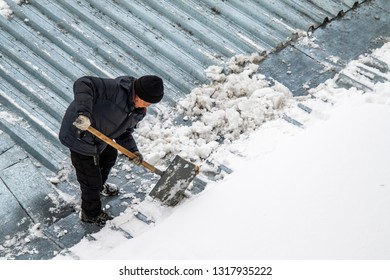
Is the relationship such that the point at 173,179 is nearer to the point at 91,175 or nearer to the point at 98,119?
the point at 91,175

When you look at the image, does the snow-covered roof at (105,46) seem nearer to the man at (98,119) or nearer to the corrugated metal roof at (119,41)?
the corrugated metal roof at (119,41)

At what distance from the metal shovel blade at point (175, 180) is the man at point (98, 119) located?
0.86 ft

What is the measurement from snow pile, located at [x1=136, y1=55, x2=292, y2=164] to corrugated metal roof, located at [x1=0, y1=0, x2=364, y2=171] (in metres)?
0.27

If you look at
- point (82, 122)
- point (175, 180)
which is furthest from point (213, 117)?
point (82, 122)

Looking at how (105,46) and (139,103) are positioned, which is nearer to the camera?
(139,103)

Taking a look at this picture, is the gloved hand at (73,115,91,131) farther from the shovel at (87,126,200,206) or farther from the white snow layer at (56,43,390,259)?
the white snow layer at (56,43,390,259)

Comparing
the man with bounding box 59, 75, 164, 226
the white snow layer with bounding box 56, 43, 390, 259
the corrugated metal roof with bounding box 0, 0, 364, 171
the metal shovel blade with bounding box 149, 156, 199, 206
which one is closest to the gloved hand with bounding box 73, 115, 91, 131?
the man with bounding box 59, 75, 164, 226

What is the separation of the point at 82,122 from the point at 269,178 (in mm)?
1620

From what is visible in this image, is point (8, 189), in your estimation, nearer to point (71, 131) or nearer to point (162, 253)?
point (71, 131)

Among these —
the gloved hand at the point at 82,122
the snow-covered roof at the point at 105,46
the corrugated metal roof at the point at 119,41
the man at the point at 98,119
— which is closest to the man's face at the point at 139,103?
the man at the point at 98,119

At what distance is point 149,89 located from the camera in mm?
4031

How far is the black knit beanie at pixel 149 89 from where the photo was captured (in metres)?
4.03

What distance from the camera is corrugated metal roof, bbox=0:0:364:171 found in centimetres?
567

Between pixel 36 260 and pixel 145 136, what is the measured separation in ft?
5.29
